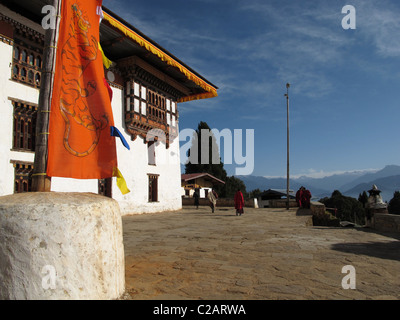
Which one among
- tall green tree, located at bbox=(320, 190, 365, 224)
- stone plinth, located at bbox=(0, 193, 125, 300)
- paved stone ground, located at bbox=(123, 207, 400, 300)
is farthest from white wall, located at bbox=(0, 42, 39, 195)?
tall green tree, located at bbox=(320, 190, 365, 224)

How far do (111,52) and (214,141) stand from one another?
3165cm

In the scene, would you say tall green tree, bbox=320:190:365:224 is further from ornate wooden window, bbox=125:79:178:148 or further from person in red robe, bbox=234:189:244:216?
ornate wooden window, bbox=125:79:178:148

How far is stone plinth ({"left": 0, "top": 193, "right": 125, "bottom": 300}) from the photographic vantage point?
257 cm

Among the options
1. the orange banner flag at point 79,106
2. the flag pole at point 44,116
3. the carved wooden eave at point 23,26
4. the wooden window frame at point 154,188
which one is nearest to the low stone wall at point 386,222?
the orange banner flag at point 79,106

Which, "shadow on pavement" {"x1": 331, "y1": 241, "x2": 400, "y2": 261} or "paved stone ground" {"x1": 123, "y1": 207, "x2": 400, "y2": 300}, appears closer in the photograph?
"paved stone ground" {"x1": 123, "y1": 207, "x2": 400, "y2": 300}

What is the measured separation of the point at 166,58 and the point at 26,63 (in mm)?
6789

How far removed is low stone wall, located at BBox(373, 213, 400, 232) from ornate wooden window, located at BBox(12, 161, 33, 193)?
11.4 metres

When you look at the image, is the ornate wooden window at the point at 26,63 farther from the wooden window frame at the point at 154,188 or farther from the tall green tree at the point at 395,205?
the tall green tree at the point at 395,205

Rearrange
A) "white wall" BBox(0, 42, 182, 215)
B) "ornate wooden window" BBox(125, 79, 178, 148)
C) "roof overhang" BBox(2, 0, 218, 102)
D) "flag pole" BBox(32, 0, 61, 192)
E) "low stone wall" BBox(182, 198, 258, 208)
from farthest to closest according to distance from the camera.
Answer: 1. "low stone wall" BBox(182, 198, 258, 208)
2. "ornate wooden window" BBox(125, 79, 178, 148)
3. "roof overhang" BBox(2, 0, 218, 102)
4. "white wall" BBox(0, 42, 182, 215)
5. "flag pole" BBox(32, 0, 61, 192)

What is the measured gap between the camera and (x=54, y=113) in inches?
137

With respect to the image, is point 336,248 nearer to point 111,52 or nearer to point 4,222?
point 4,222

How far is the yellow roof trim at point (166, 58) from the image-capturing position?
11.7 meters

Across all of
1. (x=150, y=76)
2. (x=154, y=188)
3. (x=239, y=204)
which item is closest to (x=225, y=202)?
(x=154, y=188)

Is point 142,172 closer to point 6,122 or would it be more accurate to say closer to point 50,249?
point 6,122
